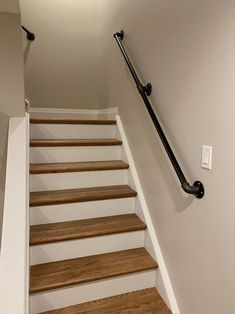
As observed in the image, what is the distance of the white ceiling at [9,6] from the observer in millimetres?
1662

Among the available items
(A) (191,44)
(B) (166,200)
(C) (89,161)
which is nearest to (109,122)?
(C) (89,161)

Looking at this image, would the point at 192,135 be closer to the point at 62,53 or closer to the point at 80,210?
the point at 80,210

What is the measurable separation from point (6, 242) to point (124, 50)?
5.99ft

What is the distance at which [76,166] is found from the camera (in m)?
2.15

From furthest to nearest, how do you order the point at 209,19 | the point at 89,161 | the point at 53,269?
the point at 89,161 → the point at 53,269 → the point at 209,19

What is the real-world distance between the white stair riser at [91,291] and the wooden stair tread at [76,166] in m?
0.89

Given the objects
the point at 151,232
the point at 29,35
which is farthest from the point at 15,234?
the point at 29,35

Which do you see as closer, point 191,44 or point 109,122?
point 191,44

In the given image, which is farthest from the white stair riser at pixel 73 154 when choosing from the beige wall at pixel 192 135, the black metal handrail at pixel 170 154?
the black metal handrail at pixel 170 154

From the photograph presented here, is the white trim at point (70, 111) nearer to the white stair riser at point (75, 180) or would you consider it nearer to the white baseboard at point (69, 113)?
the white baseboard at point (69, 113)

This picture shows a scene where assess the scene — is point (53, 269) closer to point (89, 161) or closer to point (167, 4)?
point (89, 161)

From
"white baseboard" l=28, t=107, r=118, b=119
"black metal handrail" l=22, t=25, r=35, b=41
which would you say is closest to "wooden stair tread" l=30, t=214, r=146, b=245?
"white baseboard" l=28, t=107, r=118, b=119

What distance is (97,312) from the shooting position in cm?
155

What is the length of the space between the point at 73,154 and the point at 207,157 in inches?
55.6
